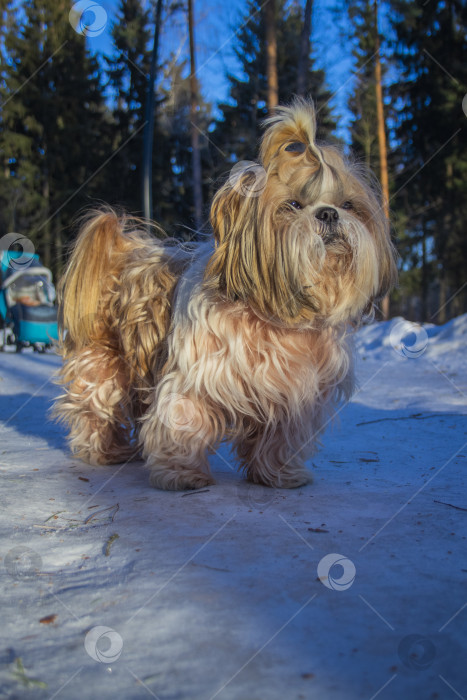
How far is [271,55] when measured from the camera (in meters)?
12.8

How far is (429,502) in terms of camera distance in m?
2.59

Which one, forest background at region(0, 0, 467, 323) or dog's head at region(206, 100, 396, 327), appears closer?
dog's head at region(206, 100, 396, 327)

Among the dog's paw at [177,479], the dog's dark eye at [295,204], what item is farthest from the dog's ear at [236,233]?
the dog's paw at [177,479]

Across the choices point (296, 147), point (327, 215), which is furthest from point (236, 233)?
point (296, 147)

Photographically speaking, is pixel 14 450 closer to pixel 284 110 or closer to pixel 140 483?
pixel 140 483

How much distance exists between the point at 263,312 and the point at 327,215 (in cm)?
51

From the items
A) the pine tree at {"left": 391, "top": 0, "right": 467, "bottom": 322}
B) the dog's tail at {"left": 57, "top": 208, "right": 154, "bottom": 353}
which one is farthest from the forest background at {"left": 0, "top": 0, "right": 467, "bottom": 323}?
the dog's tail at {"left": 57, "top": 208, "right": 154, "bottom": 353}

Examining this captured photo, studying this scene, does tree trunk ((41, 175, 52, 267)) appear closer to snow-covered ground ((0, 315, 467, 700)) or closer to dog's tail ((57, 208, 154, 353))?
dog's tail ((57, 208, 154, 353))

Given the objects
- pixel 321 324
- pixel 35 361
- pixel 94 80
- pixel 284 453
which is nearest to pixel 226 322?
pixel 321 324

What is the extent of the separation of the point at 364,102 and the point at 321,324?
2163 centimetres

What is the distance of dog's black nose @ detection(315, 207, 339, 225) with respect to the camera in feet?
8.57

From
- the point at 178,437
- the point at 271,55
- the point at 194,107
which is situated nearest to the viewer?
the point at 178,437

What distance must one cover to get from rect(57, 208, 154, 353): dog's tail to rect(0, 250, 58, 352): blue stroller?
726 centimetres

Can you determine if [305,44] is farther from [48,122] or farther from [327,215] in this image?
[48,122]
